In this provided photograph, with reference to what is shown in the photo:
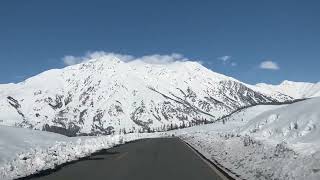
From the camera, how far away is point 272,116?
217ft

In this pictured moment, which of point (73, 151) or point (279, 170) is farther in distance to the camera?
point (73, 151)

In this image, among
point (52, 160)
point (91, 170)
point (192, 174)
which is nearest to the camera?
point (192, 174)

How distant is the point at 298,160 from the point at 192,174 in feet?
16.1

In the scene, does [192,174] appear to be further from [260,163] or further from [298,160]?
[298,160]

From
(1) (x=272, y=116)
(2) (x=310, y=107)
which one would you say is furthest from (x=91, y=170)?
(1) (x=272, y=116)

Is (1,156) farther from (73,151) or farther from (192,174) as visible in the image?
(192,174)

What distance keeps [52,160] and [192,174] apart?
27.6 ft

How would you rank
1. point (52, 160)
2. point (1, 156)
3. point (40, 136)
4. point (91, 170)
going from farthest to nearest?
point (40, 136), point (1, 156), point (52, 160), point (91, 170)

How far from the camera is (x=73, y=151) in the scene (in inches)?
1235

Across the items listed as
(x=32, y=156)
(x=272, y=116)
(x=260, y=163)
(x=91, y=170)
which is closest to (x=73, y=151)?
(x=32, y=156)

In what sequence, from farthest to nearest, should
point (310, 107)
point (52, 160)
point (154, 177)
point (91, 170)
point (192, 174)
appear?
1. point (310, 107)
2. point (52, 160)
3. point (91, 170)
4. point (192, 174)
5. point (154, 177)

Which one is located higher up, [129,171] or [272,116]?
[272,116]

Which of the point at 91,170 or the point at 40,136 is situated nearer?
the point at 91,170

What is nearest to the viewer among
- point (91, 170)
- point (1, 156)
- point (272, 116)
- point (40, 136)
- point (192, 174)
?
point (192, 174)
